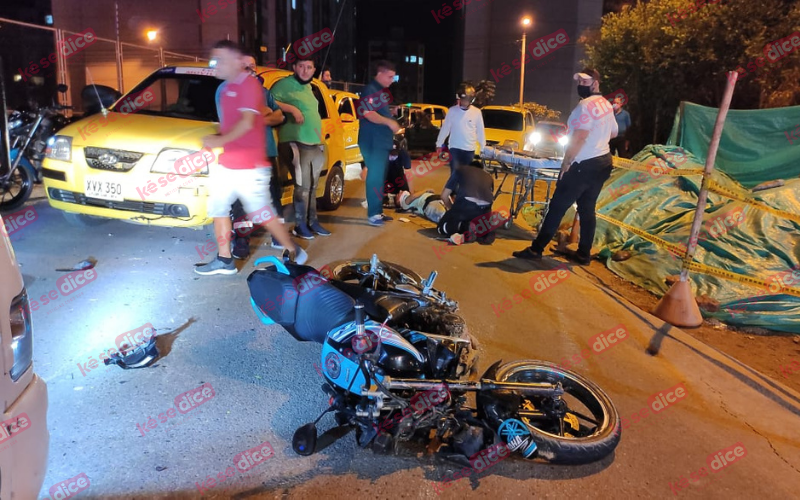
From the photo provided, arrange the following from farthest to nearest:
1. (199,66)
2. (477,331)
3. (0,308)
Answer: (199,66), (477,331), (0,308)

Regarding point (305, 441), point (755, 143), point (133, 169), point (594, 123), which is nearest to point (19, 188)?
point (133, 169)

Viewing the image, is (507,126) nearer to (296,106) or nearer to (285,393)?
(296,106)

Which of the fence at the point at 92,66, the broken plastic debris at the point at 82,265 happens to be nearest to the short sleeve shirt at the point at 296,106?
the broken plastic debris at the point at 82,265

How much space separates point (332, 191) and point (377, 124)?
1.71 m

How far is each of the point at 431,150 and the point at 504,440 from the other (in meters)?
19.1

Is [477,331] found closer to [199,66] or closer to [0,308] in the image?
[0,308]

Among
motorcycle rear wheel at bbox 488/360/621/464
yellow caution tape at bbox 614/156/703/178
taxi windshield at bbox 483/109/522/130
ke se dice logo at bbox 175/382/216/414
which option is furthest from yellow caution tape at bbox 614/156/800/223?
taxi windshield at bbox 483/109/522/130

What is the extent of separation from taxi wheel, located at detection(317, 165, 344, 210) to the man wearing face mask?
3.32 metres

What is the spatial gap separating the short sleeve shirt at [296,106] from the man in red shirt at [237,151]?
51.0 inches

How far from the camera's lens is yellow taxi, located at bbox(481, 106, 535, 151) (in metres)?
17.2

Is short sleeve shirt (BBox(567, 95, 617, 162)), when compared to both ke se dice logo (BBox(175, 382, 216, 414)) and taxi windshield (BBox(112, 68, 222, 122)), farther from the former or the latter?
ke se dice logo (BBox(175, 382, 216, 414))

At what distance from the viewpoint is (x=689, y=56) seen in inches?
627

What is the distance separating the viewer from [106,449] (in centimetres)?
277

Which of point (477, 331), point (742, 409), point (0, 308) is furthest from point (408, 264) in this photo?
point (0, 308)
